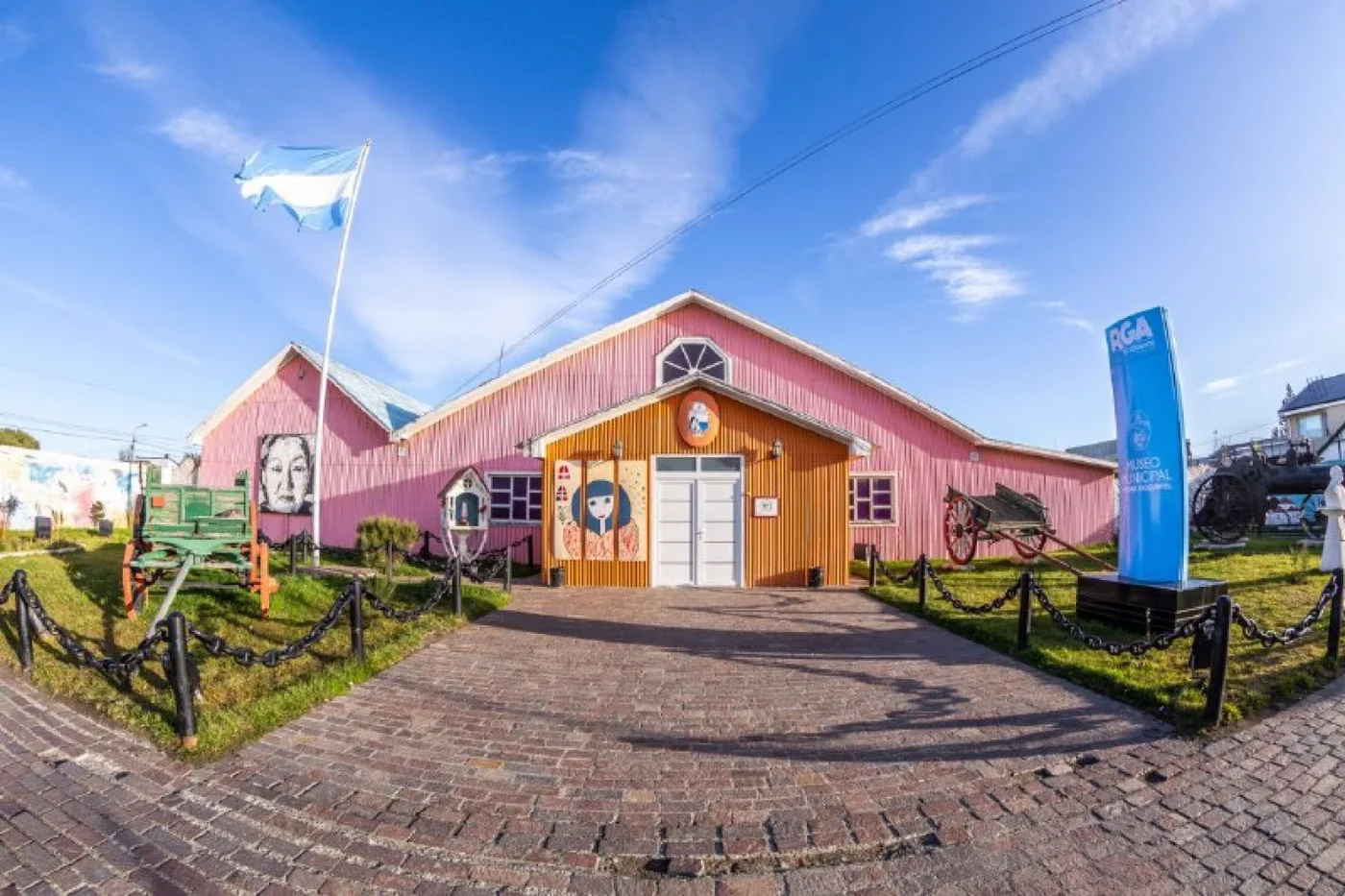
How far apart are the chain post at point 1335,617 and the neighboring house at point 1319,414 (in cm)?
2750

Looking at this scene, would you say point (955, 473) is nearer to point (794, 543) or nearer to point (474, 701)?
point (794, 543)

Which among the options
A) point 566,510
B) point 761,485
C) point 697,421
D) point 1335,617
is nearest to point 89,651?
point 566,510

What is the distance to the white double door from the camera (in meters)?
12.1

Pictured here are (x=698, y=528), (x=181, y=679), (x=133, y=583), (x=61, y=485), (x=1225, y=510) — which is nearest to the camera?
(x=181, y=679)

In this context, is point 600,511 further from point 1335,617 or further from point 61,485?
point 61,485

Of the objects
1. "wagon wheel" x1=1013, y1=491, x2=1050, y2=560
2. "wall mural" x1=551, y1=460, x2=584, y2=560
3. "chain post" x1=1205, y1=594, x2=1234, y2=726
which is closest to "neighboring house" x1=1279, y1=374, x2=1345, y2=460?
"wagon wheel" x1=1013, y1=491, x2=1050, y2=560

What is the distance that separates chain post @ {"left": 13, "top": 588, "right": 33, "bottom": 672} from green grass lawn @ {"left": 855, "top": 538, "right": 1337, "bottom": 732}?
35.8 ft

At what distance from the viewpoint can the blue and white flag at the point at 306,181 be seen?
13812 mm

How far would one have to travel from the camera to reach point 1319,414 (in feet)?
91.3

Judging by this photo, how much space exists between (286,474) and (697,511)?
13.3 meters

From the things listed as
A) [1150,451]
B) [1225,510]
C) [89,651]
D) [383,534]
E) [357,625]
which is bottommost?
[89,651]

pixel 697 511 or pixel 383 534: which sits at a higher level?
pixel 697 511

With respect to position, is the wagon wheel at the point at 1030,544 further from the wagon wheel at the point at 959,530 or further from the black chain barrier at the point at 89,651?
the black chain barrier at the point at 89,651

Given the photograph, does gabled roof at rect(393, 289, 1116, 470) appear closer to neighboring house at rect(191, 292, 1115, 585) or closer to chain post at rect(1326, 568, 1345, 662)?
neighboring house at rect(191, 292, 1115, 585)
